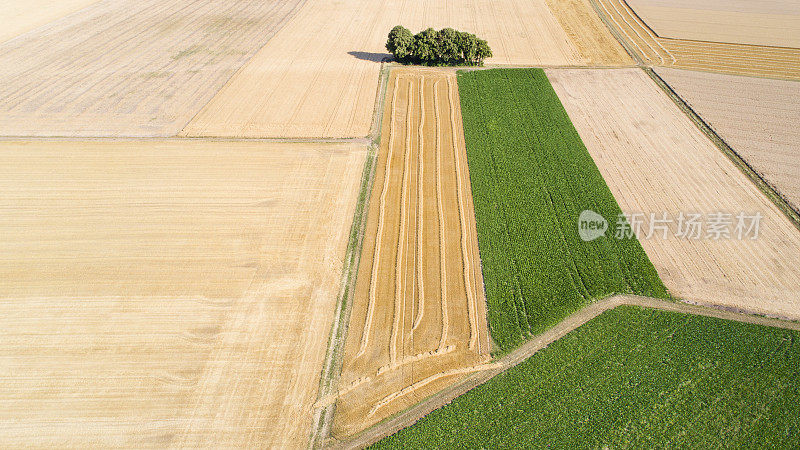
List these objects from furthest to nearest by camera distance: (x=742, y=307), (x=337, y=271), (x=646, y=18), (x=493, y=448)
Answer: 1. (x=646, y=18)
2. (x=337, y=271)
3. (x=742, y=307)
4. (x=493, y=448)

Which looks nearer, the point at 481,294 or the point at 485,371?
the point at 485,371

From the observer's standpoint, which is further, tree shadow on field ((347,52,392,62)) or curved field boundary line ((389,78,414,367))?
tree shadow on field ((347,52,392,62))

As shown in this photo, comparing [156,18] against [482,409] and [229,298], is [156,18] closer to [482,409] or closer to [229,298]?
[229,298]

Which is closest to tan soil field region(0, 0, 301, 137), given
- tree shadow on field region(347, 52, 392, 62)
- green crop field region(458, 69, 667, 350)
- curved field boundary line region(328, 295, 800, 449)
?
→ tree shadow on field region(347, 52, 392, 62)

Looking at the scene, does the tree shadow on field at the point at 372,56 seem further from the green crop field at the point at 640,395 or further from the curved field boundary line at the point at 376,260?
the green crop field at the point at 640,395

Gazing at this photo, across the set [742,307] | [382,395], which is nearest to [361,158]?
[382,395]

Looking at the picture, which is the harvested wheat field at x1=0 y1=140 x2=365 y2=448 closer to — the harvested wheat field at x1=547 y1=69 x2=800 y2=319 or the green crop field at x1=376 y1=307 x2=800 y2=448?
the green crop field at x1=376 y1=307 x2=800 y2=448

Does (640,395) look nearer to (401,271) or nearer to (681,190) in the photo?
(401,271)
